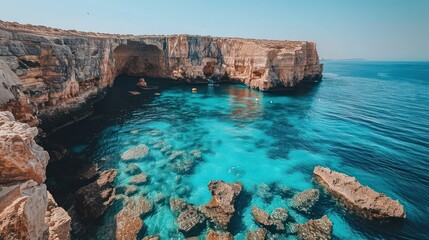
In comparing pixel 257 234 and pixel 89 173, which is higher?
pixel 89 173

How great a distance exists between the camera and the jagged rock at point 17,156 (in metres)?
5.99

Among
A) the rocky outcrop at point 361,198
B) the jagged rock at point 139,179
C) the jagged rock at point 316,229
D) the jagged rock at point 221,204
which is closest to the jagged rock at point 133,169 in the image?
the jagged rock at point 139,179

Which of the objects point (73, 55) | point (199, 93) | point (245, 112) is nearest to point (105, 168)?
point (73, 55)

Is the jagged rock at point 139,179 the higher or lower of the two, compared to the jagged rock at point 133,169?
lower

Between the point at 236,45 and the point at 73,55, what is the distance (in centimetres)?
3216

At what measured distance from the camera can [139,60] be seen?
170 ft

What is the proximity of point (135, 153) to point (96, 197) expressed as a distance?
223 inches

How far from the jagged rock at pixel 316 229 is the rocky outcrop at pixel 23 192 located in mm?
9978

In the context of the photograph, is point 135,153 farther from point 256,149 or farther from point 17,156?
point 17,156

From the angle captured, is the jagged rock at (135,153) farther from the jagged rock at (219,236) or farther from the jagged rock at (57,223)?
the jagged rock at (57,223)

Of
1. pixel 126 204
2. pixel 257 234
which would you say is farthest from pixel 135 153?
pixel 257 234

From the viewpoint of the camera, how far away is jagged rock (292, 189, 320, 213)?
41.9ft

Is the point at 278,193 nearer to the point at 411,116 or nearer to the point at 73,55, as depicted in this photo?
the point at 73,55

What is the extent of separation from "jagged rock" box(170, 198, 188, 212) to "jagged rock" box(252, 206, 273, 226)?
3831 mm
